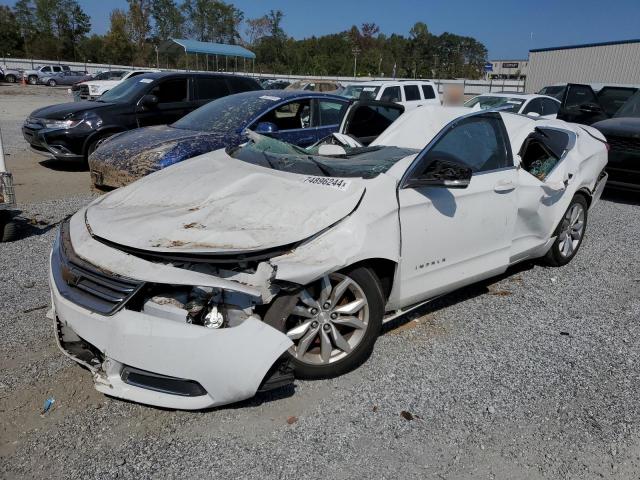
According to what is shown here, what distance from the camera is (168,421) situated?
280 cm

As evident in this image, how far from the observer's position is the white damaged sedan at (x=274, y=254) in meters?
2.62

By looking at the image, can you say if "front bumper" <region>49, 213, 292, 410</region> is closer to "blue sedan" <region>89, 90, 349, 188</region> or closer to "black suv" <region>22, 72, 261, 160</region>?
"blue sedan" <region>89, 90, 349, 188</region>

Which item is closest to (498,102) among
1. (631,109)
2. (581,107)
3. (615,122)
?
(581,107)

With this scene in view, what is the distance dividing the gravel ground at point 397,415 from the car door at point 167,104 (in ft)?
19.9

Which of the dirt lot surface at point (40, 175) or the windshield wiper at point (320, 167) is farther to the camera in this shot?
the dirt lot surface at point (40, 175)

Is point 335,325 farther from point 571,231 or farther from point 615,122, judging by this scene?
point 615,122

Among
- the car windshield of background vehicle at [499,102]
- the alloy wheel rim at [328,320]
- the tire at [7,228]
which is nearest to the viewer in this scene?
the alloy wheel rim at [328,320]

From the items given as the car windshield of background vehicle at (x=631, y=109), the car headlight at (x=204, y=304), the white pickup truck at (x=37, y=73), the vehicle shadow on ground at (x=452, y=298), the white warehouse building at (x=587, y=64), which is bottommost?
the white pickup truck at (x=37, y=73)

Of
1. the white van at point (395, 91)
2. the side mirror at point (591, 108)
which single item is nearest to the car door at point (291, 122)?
the side mirror at point (591, 108)

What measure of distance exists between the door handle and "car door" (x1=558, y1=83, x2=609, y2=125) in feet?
26.7

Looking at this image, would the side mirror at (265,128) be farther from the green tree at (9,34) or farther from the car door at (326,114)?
the green tree at (9,34)

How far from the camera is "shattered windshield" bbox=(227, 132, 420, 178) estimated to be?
3597 millimetres

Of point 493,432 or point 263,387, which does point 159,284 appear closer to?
point 263,387

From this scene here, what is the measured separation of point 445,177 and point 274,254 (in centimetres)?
130
